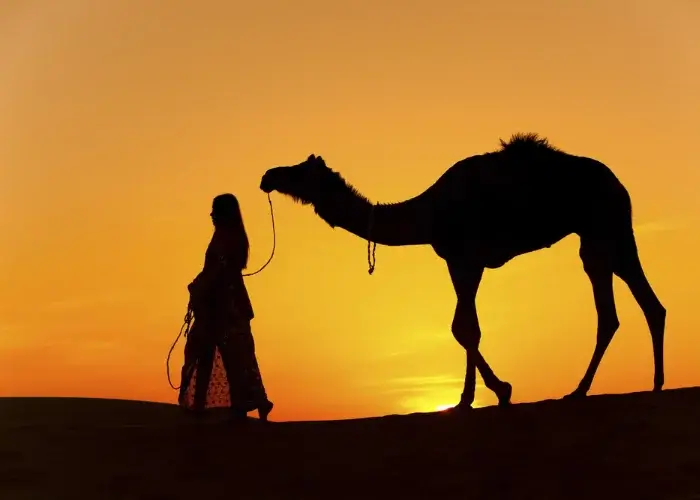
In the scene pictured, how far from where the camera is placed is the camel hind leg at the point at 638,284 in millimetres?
15180

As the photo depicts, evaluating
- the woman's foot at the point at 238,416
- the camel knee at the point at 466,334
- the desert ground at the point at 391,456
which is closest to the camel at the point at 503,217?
the camel knee at the point at 466,334

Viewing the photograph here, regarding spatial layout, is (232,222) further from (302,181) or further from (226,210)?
(302,181)

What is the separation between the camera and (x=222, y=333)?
44.1ft

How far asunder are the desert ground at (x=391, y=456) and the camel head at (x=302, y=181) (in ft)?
9.87

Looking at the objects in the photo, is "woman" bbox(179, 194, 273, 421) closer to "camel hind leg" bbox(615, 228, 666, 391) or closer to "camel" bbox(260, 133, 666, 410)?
"camel" bbox(260, 133, 666, 410)

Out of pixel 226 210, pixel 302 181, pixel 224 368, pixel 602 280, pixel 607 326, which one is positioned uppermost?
pixel 302 181

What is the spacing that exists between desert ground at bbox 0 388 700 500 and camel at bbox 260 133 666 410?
1609 mm

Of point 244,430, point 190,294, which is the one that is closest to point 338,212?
point 190,294

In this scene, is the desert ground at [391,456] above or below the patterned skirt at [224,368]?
below

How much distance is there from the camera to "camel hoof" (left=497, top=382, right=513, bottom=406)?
1369cm

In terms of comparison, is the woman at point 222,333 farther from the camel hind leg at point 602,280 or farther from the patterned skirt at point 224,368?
the camel hind leg at point 602,280

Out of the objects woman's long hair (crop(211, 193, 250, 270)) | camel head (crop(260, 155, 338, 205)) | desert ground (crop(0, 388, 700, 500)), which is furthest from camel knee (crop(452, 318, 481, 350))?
woman's long hair (crop(211, 193, 250, 270))

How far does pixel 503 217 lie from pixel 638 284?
7.39 ft

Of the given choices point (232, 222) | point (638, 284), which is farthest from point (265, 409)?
point (638, 284)
